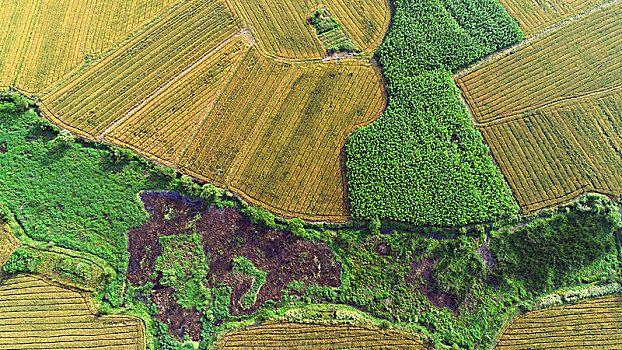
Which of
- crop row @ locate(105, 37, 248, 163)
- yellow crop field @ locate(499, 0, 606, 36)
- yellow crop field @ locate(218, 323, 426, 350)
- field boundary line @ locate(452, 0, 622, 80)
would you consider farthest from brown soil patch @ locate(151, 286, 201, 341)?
yellow crop field @ locate(499, 0, 606, 36)

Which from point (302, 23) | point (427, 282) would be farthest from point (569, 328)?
point (302, 23)

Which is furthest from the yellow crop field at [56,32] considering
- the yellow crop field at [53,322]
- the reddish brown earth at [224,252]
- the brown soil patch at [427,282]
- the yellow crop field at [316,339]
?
the brown soil patch at [427,282]

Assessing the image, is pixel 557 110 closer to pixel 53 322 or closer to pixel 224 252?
pixel 224 252

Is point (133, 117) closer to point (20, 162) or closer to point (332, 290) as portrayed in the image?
point (20, 162)

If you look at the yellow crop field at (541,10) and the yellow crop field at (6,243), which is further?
the yellow crop field at (541,10)

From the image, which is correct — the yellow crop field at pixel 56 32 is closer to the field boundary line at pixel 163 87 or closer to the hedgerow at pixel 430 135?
the field boundary line at pixel 163 87

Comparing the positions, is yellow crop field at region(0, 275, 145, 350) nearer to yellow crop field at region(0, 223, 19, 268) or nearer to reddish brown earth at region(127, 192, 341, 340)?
yellow crop field at region(0, 223, 19, 268)

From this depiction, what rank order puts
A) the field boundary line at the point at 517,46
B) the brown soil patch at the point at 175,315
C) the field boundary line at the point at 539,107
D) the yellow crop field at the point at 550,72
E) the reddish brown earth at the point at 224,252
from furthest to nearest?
the field boundary line at the point at 517,46, the yellow crop field at the point at 550,72, the field boundary line at the point at 539,107, the reddish brown earth at the point at 224,252, the brown soil patch at the point at 175,315
